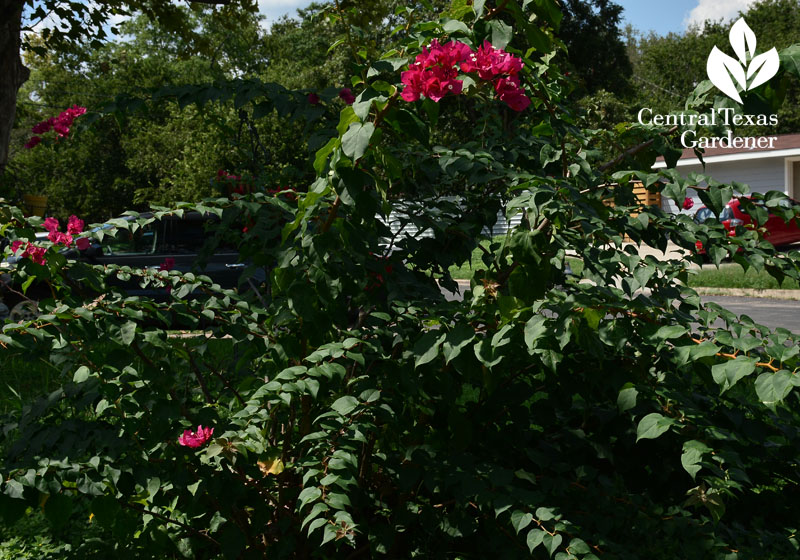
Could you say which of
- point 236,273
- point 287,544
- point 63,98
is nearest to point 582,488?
point 287,544

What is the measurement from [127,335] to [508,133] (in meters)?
2.03

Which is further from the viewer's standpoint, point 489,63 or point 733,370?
point 489,63

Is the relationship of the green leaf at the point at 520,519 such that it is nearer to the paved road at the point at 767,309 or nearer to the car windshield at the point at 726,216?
the car windshield at the point at 726,216

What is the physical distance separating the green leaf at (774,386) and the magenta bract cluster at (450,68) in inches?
37.1

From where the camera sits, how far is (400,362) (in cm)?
233

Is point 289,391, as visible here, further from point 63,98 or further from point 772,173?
point 63,98

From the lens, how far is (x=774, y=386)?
1.65 metres

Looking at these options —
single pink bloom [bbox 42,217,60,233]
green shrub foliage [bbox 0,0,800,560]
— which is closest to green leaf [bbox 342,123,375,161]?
green shrub foliage [bbox 0,0,800,560]

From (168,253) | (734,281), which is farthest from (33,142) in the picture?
(734,281)

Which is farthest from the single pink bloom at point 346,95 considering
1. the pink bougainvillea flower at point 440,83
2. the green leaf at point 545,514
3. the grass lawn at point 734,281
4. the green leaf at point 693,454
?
the grass lawn at point 734,281

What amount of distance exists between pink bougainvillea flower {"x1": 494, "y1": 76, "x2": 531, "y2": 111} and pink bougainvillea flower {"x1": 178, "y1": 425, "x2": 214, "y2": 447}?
121 cm

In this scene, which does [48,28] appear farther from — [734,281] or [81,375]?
[734,281]

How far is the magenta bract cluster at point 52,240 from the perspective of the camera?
2.40 metres

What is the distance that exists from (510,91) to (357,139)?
45 cm
